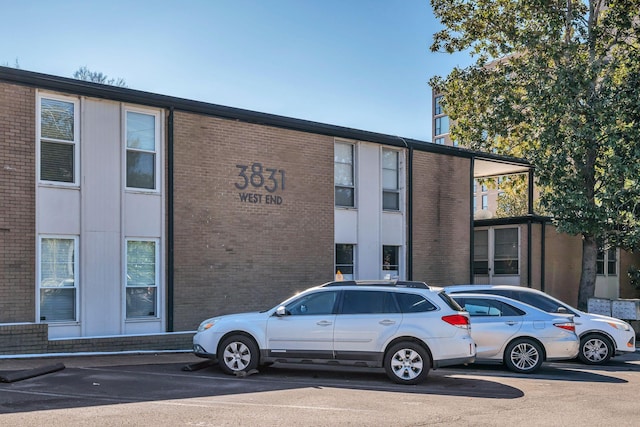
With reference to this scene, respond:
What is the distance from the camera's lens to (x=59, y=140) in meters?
14.4

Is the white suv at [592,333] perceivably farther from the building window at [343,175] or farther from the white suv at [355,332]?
the building window at [343,175]

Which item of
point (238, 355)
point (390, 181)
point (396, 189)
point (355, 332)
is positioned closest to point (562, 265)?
point (396, 189)

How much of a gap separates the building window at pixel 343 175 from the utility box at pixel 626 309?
26.5ft

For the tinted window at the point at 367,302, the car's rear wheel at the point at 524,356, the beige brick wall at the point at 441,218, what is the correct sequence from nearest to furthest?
1. the tinted window at the point at 367,302
2. the car's rear wheel at the point at 524,356
3. the beige brick wall at the point at 441,218

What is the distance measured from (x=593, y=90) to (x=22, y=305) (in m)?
17.3

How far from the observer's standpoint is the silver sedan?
510 inches

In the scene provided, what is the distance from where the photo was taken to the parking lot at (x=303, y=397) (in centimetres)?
835

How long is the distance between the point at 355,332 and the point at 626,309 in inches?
460

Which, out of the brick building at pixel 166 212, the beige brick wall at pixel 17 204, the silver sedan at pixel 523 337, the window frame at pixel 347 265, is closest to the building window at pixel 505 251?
the brick building at pixel 166 212

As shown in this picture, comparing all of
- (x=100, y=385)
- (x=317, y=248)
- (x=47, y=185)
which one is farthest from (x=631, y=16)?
(x=100, y=385)

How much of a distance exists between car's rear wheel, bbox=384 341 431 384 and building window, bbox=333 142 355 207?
8.43 m

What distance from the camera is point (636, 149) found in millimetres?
20016

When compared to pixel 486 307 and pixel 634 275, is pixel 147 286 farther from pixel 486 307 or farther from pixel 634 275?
pixel 634 275

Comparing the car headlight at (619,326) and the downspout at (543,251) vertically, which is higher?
the downspout at (543,251)
